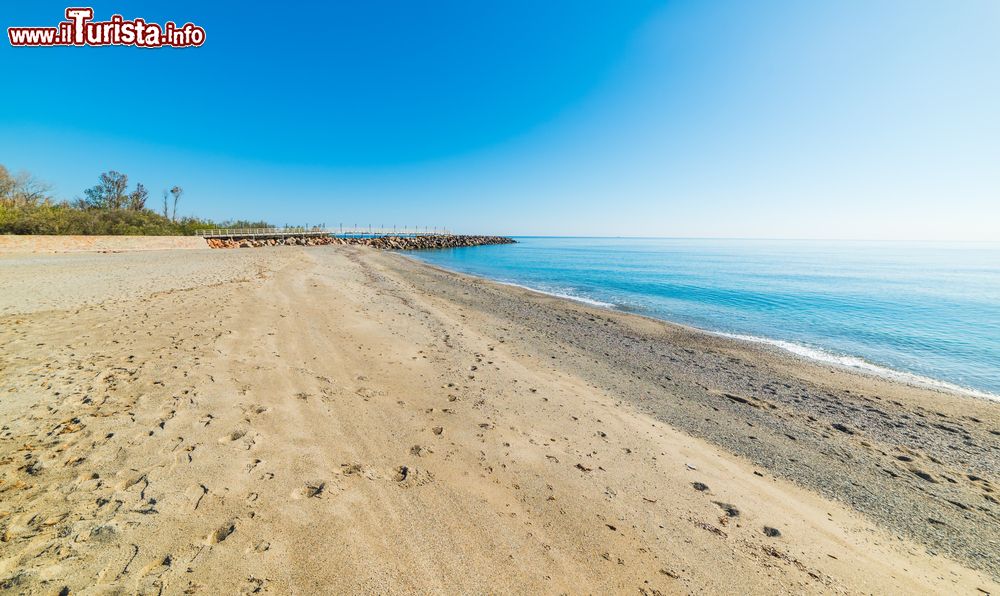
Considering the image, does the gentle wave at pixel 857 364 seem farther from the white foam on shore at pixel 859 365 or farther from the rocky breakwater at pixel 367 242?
the rocky breakwater at pixel 367 242

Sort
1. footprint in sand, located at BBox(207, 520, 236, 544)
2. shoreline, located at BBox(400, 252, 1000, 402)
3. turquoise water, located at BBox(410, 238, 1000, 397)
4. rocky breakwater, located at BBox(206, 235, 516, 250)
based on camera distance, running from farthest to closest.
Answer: rocky breakwater, located at BBox(206, 235, 516, 250) → turquoise water, located at BBox(410, 238, 1000, 397) → shoreline, located at BBox(400, 252, 1000, 402) → footprint in sand, located at BBox(207, 520, 236, 544)

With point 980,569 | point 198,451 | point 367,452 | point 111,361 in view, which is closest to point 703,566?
point 980,569

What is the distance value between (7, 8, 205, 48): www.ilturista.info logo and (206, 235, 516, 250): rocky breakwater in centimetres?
2980

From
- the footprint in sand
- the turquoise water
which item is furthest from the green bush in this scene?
the footprint in sand

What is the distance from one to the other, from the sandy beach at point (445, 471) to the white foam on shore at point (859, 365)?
849mm

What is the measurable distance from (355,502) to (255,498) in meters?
0.95

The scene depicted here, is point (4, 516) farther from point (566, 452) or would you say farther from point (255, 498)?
point (566, 452)

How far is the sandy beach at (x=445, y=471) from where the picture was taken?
2842mm

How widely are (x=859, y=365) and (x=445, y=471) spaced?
1441cm

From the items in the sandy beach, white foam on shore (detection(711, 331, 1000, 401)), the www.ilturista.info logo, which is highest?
the www.ilturista.info logo

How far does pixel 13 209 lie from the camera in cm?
2969

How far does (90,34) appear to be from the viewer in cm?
1393

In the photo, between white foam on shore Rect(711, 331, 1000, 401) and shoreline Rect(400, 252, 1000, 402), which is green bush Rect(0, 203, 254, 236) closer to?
shoreline Rect(400, 252, 1000, 402)

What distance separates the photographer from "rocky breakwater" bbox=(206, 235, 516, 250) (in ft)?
149
